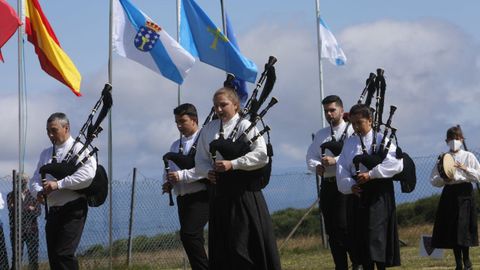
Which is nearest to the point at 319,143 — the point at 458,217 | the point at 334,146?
the point at 334,146

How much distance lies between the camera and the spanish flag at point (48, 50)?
14969 millimetres

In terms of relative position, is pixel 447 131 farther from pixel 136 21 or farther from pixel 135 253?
pixel 135 253

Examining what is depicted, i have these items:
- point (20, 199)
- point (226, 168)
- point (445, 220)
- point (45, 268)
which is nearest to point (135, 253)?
point (45, 268)

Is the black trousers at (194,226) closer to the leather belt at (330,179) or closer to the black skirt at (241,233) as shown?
the leather belt at (330,179)

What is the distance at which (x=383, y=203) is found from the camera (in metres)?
A: 11.3

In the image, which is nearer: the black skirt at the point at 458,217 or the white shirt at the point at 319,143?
the white shirt at the point at 319,143

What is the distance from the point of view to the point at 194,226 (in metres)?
12.2

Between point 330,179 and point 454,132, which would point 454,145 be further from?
point 330,179

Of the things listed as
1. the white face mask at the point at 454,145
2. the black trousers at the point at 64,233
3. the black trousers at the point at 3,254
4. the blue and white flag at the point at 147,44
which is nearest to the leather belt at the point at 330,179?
the white face mask at the point at 454,145

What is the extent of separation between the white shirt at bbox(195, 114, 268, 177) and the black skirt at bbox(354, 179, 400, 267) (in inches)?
69.3

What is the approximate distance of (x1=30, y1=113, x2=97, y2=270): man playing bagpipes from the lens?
452 inches

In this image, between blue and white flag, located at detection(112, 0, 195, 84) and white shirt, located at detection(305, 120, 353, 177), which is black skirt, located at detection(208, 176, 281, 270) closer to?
white shirt, located at detection(305, 120, 353, 177)

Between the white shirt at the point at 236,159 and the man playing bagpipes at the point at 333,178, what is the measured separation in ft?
7.94

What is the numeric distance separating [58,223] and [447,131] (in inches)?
221
